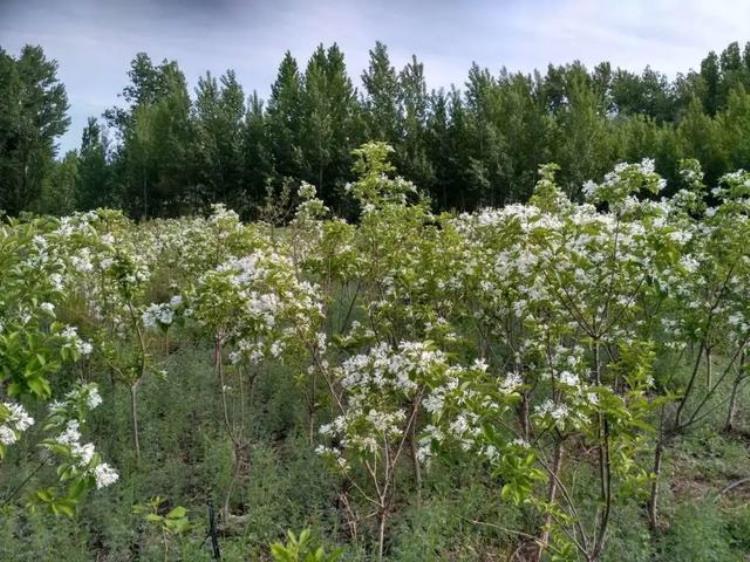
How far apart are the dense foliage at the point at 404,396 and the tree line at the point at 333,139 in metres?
15.1

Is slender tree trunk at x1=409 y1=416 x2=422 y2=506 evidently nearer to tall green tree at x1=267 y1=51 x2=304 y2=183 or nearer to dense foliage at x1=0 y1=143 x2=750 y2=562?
dense foliage at x1=0 y1=143 x2=750 y2=562

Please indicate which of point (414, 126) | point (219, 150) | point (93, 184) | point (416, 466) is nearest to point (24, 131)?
point (93, 184)

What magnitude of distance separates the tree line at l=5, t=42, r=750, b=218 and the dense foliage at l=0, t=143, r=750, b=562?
49.5 feet

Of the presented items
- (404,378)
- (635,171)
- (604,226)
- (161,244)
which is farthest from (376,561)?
(161,244)

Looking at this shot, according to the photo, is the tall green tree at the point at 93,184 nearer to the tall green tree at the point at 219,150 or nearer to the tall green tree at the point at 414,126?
the tall green tree at the point at 219,150

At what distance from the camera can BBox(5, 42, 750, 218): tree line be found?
23.6 metres

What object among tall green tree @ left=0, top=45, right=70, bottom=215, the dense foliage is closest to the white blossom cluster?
the dense foliage

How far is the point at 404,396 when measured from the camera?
4.03m

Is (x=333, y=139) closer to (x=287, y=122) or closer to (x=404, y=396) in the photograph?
(x=287, y=122)

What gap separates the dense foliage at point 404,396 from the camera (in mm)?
2965

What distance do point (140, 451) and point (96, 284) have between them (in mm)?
2236

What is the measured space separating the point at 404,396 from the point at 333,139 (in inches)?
857

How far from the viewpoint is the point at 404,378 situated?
10.8ft

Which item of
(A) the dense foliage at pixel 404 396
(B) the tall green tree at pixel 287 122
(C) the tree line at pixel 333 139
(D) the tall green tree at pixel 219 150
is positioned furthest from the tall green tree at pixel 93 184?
(A) the dense foliage at pixel 404 396
